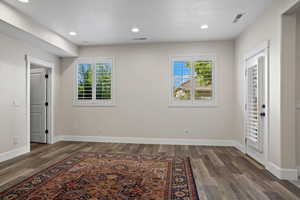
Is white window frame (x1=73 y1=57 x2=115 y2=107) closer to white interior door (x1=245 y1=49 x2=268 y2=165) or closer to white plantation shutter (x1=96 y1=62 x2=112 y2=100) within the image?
white plantation shutter (x1=96 y1=62 x2=112 y2=100)

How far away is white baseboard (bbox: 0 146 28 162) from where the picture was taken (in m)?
3.82

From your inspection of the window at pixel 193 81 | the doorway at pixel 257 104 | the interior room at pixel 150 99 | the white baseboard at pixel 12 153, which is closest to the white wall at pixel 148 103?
the interior room at pixel 150 99

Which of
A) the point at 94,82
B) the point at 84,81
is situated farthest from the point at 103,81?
the point at 84,81

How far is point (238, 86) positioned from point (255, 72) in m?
1.05

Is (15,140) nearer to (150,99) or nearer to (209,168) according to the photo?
(150,99)

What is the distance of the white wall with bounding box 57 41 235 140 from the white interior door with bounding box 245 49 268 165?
3.15 feet

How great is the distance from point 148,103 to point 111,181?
2.94 m

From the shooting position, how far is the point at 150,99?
5.49 meters

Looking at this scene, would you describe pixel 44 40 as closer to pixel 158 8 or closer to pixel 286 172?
pixel 158 8

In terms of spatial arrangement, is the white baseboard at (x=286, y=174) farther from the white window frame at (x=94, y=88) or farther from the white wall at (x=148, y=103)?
the white window frame at (x=94, y=88)

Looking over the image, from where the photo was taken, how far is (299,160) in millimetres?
2971

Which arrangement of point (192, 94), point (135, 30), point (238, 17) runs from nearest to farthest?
point (238, 17), point (135, 30), point (192, 94)

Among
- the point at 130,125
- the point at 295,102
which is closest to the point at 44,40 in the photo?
the point at 130,125

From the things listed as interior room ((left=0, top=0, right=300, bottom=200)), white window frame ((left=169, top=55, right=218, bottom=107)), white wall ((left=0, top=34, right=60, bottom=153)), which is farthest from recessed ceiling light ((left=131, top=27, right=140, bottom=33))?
white wall ((left=0, top=34, right=60, bottom=153))
